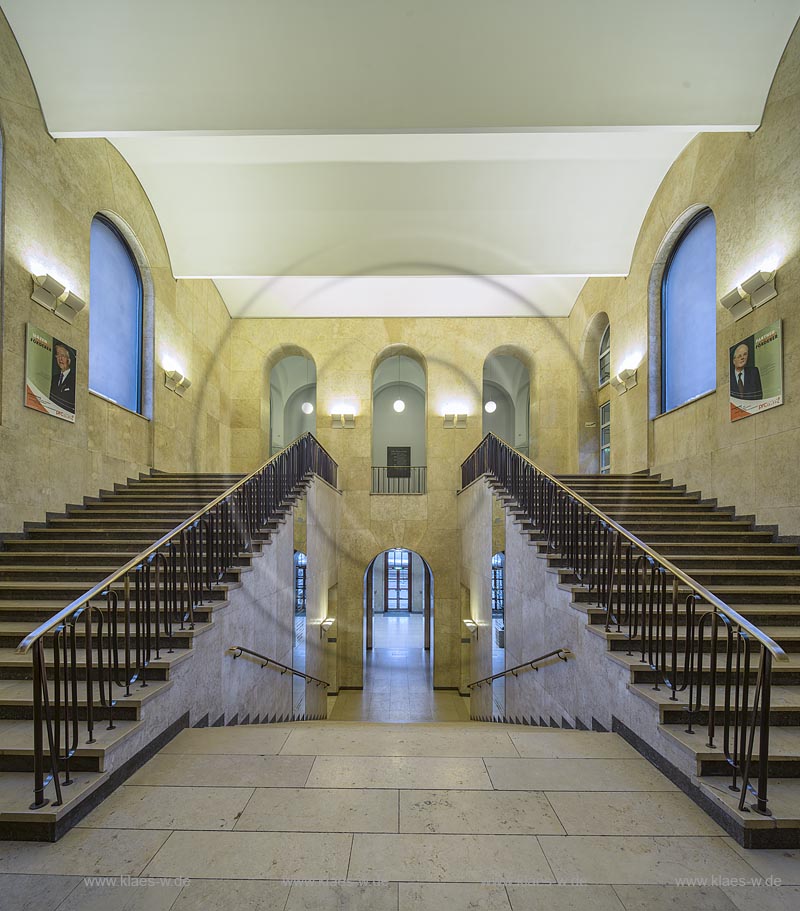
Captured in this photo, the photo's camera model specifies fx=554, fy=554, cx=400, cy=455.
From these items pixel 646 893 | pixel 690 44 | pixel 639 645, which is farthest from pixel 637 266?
pixel 646 893

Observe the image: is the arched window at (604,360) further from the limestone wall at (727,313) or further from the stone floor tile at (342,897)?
the stone floor tile at (342,897)

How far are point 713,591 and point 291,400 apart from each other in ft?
58.2

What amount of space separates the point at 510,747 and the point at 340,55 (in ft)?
24.3

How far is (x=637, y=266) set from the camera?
1034 centimetres

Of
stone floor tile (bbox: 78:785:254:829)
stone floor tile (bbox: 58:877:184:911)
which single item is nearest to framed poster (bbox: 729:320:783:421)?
stone floor tile (bbox: 78:785:254:829)

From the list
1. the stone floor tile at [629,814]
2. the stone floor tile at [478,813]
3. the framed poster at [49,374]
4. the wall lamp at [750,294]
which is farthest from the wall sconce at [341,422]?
the stone floor tile at [629,814]

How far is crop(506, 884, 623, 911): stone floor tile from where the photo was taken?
7.96 feet

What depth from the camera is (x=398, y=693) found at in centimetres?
1237

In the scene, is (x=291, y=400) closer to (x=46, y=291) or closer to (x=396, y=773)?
(x=46, y=291)

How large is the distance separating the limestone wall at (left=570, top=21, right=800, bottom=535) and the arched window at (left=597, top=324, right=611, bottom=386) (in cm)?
186

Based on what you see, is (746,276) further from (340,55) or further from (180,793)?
(180,793)

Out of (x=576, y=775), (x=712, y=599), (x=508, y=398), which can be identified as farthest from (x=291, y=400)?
(x=712, y=599)

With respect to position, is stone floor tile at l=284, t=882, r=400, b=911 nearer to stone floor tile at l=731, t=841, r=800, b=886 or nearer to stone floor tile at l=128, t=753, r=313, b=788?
stone floor tile at l=128, t=753, r=313, b=788

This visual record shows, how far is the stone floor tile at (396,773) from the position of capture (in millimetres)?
3471
